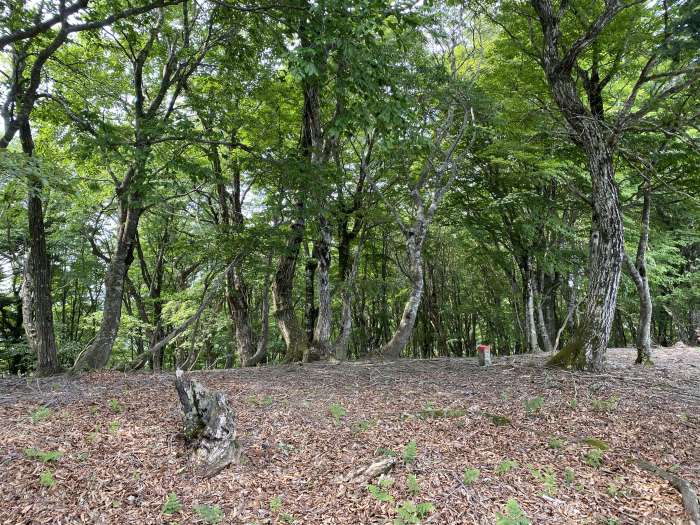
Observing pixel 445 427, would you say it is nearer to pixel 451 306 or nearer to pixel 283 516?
pixel 283 516

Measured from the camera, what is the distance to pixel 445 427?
4.56 metres

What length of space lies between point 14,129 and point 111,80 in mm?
4299

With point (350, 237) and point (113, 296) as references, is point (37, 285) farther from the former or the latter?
point (350, 237)

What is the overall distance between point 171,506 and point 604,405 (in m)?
4.78

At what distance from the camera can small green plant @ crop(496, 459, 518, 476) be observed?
3585 millimetres

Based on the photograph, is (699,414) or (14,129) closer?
(699,414)

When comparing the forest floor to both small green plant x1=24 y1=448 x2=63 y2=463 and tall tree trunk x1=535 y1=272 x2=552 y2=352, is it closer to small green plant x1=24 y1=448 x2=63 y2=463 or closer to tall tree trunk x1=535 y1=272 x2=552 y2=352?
small green plant x1=24 y1=448 x2=63 y2=463

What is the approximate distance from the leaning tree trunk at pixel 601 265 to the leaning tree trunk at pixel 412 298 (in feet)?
11.3

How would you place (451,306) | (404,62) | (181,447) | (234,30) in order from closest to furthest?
(181,447), (234,30), (404,62), (451,306)

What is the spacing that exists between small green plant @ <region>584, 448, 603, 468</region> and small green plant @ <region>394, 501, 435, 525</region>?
163 cm

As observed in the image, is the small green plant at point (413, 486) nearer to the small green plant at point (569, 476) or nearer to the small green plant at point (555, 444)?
the small green plant at point (569, 476)

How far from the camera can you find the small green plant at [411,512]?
299 centimetres

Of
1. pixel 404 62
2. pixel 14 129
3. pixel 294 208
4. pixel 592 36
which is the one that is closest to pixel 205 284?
pixel 294 208

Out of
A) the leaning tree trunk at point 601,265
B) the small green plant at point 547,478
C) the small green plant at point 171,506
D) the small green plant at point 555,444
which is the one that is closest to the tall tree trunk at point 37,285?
the small green plant at point 171,506
